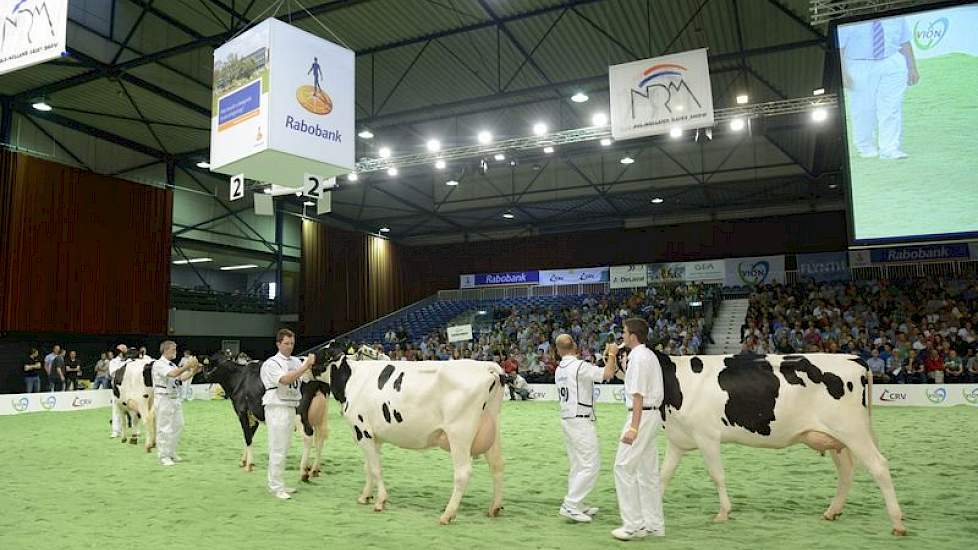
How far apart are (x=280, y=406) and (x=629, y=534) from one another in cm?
387

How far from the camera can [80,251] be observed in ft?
68.5

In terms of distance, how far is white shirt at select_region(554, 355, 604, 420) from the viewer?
584 centimetres

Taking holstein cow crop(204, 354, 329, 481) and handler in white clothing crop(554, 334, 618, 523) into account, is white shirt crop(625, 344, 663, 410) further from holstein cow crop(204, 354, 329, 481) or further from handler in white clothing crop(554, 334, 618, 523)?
holstein cow crop(204, 354, 329, 481)

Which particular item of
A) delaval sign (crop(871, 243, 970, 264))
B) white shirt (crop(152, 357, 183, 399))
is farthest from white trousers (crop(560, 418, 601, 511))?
delaval sign (crop(871, 243, 970, 264))

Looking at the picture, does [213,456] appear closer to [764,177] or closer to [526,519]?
[526,519]

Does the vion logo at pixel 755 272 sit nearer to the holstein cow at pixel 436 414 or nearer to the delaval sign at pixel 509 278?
the delaval sign at pixel 509 278

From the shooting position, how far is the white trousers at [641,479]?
16.5 ft

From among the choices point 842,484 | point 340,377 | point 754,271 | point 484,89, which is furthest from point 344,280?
point 842,484

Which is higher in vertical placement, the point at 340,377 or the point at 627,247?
the point at 627,247

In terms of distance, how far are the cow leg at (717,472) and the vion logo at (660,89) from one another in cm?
808

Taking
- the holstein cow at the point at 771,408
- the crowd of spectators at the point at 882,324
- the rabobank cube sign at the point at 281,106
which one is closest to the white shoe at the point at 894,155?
the holstein cow at the point at 771,408

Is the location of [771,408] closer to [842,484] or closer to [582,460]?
[842,484]

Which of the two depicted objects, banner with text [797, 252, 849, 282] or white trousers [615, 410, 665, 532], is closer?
white trousers [615, 410, 665, 532]

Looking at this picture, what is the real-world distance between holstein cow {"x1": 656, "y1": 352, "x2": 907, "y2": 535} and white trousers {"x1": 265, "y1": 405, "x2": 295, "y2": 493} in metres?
3.91
